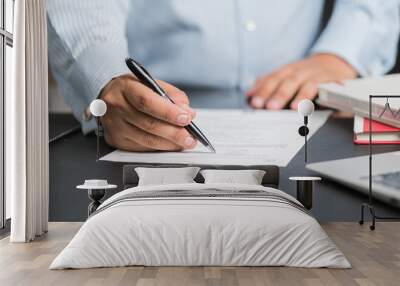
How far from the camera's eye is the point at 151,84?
7129 millimetres

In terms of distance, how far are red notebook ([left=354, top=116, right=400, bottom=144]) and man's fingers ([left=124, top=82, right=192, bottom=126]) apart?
1.72 meters

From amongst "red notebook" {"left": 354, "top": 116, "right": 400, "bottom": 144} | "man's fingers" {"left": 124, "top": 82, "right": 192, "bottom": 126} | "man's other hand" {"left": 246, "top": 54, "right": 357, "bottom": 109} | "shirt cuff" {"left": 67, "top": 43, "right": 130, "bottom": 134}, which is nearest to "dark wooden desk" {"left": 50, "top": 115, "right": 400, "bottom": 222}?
"red notebook" {"left": 354, "top": 116, "right": 400, "bottom": 144}

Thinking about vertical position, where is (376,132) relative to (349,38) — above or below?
below

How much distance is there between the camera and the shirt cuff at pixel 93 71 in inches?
283

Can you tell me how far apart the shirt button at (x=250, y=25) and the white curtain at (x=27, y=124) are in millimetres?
2158

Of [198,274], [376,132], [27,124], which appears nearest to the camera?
[198,274]

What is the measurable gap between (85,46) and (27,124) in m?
1.66

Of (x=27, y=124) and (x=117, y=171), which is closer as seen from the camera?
(x=27, y=124)

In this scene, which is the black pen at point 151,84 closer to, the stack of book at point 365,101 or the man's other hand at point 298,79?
the man's other hand at point 298,79

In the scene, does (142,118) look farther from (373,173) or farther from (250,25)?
(373,173)

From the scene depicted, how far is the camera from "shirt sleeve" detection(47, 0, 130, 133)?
718cm

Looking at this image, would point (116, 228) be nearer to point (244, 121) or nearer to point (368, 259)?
point (368, 259)

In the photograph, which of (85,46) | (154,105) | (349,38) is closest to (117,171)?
(154,105)

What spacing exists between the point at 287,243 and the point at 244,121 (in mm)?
2795
